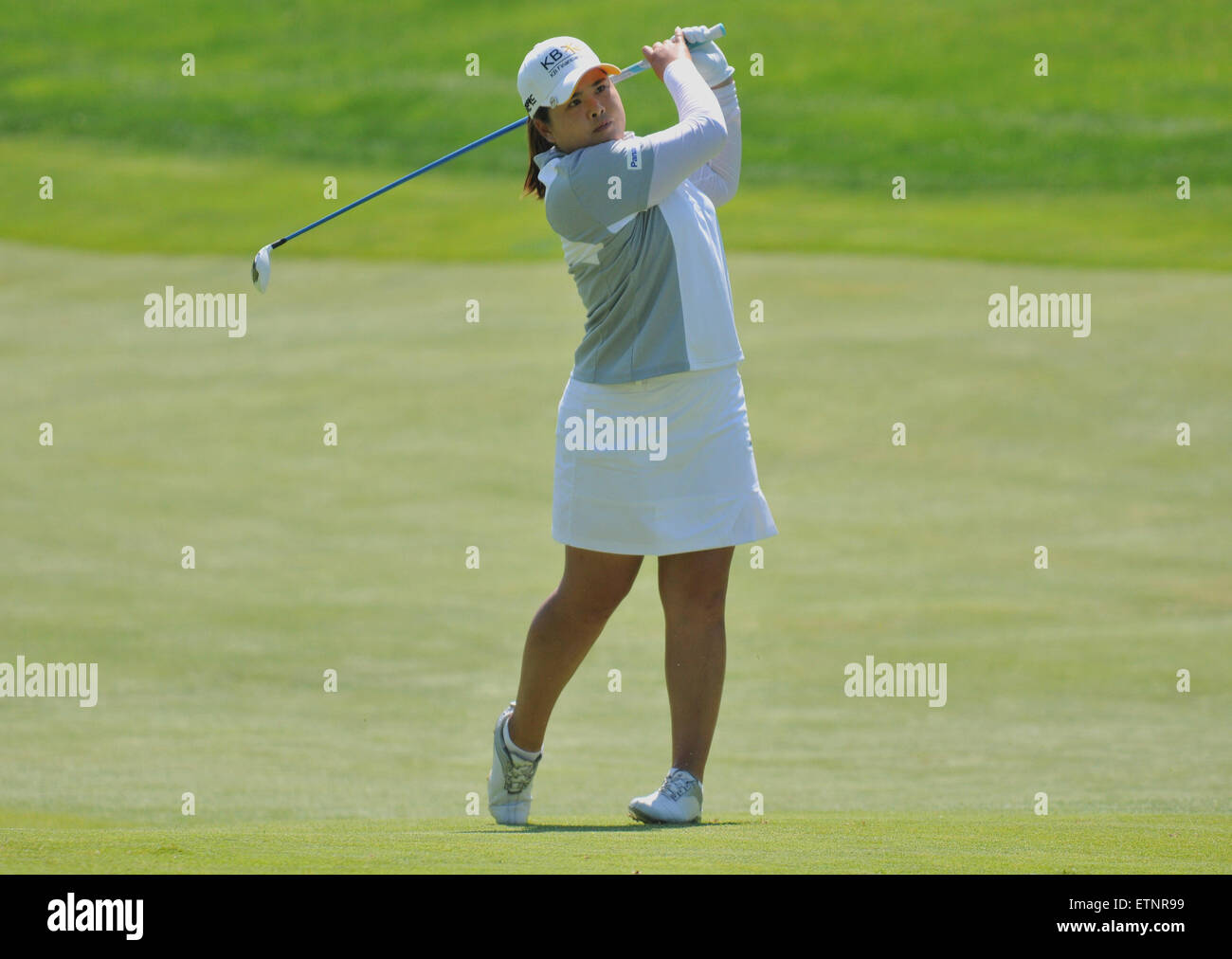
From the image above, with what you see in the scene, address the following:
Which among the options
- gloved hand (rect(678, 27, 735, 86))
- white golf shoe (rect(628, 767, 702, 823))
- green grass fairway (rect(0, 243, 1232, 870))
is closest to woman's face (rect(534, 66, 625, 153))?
gloved hand (rect(678, 27, 735, 86))

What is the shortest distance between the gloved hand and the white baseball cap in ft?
1.42

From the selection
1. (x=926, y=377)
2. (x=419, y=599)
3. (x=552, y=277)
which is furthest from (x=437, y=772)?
(x=552, y=277)

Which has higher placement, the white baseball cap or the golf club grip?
the golf club grip

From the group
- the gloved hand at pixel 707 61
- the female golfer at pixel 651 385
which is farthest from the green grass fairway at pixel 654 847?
the gloved hand at pixel 707 61

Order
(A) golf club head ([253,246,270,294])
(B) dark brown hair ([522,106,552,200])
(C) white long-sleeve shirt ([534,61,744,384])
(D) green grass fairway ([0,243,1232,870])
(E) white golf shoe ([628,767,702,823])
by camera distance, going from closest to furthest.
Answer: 1. (C) white long-sleeve shirt ([534,61,744,384])
2. (E) white golf shoe ([628,767,702,823])
3. (B) dark brown hair ([522,106,552,200])
4. (A) golf club head ([253,246,270,294])
5. (D) green grass fairway ([0,243,1232,870])

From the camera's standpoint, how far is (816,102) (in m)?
29.2

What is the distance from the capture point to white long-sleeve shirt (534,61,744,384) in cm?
451

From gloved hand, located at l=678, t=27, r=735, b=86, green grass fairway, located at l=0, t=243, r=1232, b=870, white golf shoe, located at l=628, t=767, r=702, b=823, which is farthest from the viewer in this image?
green grass fairway, located at l=0, t=243, r=1232, b=870

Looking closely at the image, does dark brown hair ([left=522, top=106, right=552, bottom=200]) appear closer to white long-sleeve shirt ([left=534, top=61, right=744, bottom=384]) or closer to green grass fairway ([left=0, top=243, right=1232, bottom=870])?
white long-sleeve shirt ([left=534, top=61, right=744, bottom=384])

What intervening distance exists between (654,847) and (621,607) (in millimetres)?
5370

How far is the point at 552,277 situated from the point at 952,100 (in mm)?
12154

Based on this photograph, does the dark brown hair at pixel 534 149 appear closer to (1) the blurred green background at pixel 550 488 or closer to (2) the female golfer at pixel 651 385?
(2) the female golfer at pixel 651 385

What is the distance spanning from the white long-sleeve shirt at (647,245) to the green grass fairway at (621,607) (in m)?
1.25

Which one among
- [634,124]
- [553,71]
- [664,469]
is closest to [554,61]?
[553,71]
